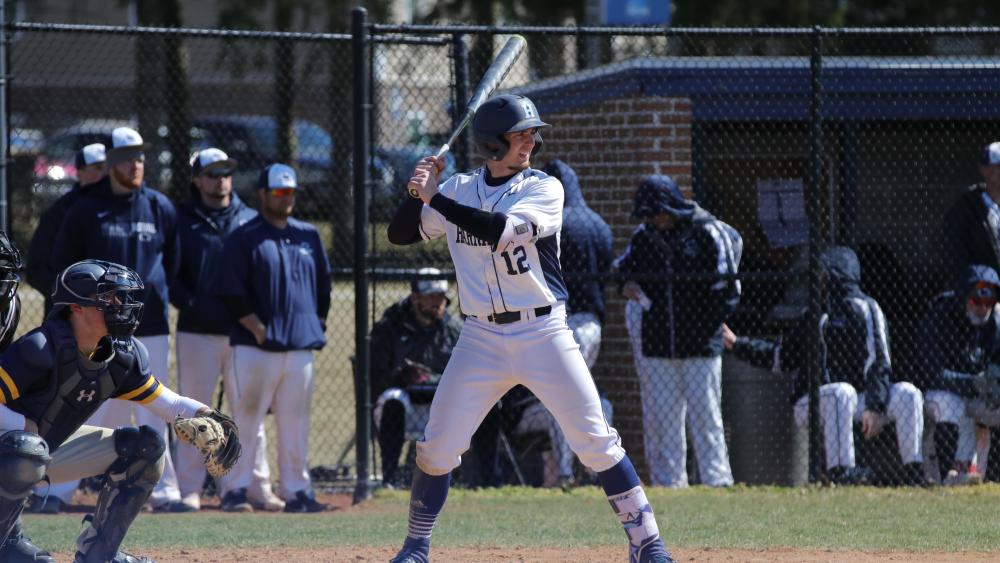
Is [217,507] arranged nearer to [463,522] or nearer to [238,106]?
[463,522]

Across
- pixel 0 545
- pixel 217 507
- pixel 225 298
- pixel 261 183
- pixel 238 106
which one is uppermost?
pixel 238 106

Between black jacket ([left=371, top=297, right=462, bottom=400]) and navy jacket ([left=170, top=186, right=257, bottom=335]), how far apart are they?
3.20ft

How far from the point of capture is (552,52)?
54.5 ft

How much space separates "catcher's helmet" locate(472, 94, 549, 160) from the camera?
479cm

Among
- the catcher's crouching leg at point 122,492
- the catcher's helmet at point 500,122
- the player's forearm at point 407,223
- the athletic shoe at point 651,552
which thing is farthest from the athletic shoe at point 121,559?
the catcher's helmet at point 500,122

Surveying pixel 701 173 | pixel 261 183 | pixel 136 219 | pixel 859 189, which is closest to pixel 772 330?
pixel 701 173

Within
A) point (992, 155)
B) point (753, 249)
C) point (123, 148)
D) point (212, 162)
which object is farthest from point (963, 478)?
point (123, 148)

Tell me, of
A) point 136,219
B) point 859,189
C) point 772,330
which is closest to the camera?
point 136,219

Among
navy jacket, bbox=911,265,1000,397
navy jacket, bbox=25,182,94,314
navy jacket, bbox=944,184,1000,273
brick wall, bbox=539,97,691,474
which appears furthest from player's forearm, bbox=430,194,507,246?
navy jacket, bbox=944,184,1000,273

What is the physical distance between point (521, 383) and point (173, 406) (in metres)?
1.28

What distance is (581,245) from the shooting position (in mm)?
7645

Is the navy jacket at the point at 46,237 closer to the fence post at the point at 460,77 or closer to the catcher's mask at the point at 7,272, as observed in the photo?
the fence post at the point at 460,77

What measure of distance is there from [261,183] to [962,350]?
410cm

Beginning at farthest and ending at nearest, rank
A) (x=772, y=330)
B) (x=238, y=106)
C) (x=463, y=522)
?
(x=238, y=106) < (x=772, y=330) < (x=463, y=522)
